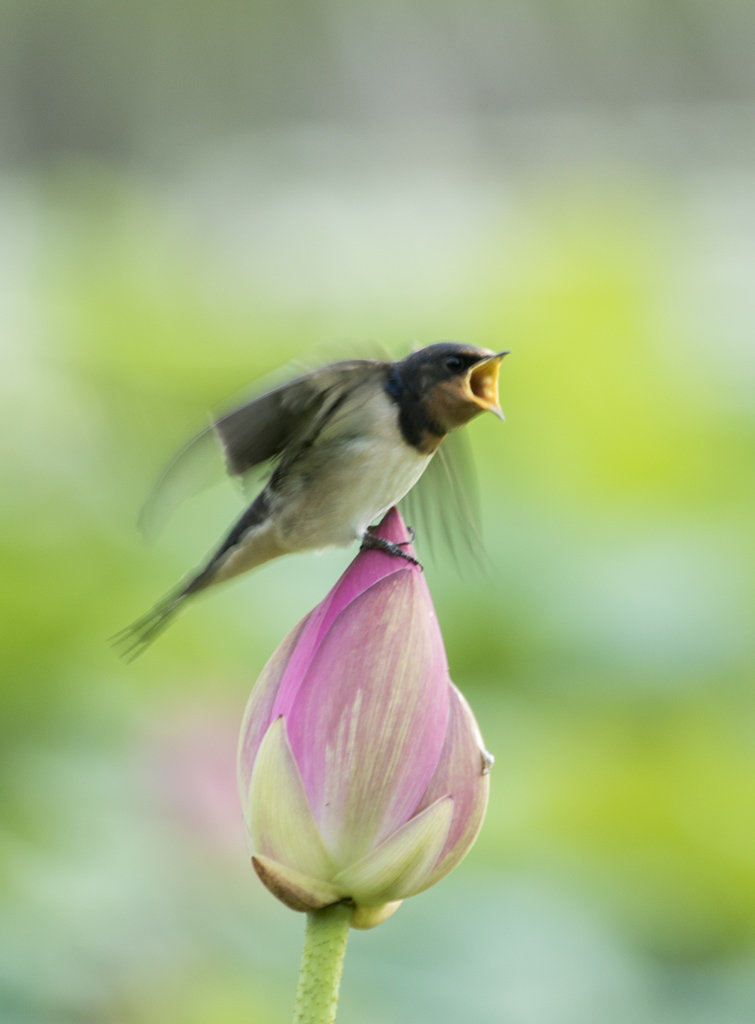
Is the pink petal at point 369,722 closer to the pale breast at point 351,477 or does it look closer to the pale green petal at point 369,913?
the pale green petal at point 369,913

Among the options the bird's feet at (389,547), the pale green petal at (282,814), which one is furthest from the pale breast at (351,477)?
the pale green petal at (282,814)

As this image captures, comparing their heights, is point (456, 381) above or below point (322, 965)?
above

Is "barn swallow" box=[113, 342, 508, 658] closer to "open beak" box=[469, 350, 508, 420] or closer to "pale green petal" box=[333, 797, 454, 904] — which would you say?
"open beak" box=[469, 350, 508, 420]

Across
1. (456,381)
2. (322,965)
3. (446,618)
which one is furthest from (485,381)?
(446,618)

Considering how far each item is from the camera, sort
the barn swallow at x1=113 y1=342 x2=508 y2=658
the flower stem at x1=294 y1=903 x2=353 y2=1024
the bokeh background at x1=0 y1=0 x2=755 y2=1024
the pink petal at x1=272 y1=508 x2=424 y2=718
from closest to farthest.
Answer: the flower stem at x1=294 y1=903 x2=353 y2=1024 < the pink petal at x1=272 y1=508 x2=424 y2=718 < the barn swallow at x1=113 y1=342 x2=508 y2=658 < the bokeh background at x1=0 y1=0 x2=755 y2=1024

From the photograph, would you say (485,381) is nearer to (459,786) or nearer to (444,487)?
(444,487)

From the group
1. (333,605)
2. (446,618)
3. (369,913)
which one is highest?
(333,605)

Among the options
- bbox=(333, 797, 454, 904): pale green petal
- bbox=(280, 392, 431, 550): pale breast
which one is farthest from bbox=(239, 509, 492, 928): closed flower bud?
bbox=(280, 392, 431, 550): pale breast
